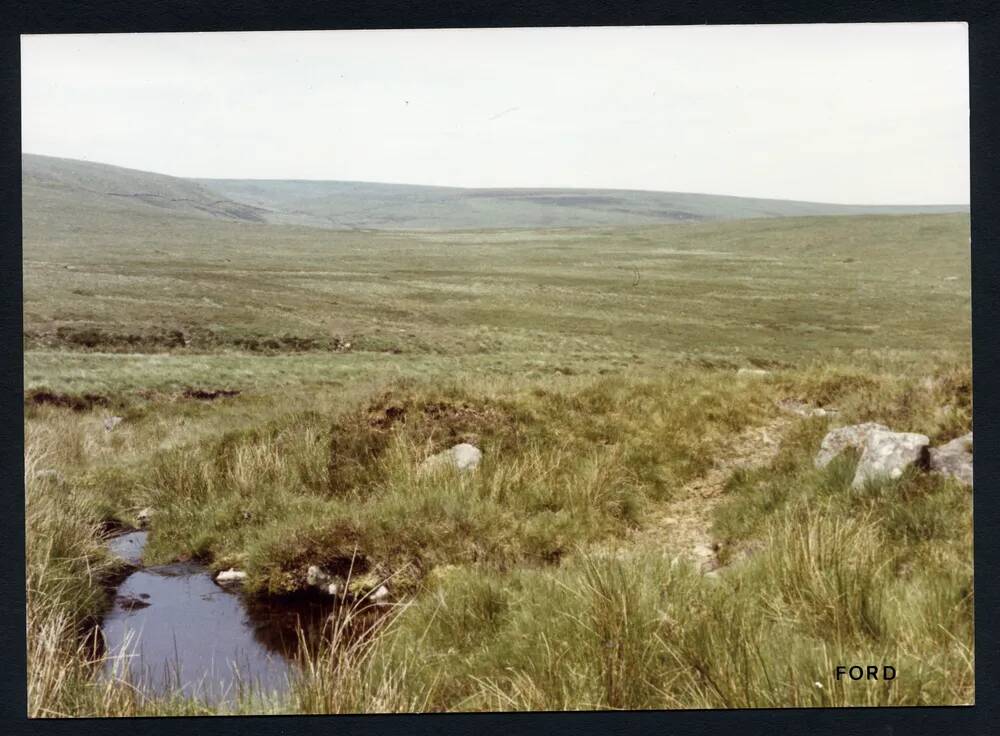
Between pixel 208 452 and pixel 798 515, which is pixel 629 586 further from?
pixel 208 452

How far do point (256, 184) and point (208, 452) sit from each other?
2060 millimetres

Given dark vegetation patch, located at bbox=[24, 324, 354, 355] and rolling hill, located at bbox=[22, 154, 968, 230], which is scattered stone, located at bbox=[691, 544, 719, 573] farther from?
dark vegetation patch, located at bbox=[24, 324, 354, 355]

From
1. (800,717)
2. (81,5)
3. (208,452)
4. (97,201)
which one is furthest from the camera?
(208,452)

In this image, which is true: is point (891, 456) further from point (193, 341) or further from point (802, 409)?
point (193, 341)

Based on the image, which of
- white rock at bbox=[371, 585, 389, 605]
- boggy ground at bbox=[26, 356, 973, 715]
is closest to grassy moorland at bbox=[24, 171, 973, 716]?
boggy ground at bbox=[26, 356, 973, 715]

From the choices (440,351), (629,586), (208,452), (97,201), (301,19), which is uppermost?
(301,19)

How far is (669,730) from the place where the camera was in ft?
14.6

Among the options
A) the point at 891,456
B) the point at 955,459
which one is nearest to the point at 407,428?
the point at 891,456

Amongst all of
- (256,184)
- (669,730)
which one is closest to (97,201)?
(256,184)

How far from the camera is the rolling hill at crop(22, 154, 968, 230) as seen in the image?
5.83 meters

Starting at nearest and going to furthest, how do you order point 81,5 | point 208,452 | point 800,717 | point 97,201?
point 800,717 → point 81,5 → point 97,201 → point 208,452

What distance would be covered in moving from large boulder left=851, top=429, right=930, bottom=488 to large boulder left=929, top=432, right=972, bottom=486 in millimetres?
66

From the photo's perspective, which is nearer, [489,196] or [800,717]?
[800,717]

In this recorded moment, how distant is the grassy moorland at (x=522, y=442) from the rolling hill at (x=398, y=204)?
4.2 inches
